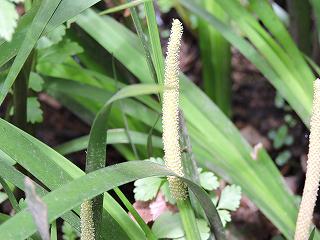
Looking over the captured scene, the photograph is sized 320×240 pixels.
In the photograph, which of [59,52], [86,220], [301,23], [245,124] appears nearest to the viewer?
[86,220]

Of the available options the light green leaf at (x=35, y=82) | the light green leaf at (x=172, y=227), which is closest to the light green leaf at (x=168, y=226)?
the light green leaf at (x=172, y=227)

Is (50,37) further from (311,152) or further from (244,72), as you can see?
(244,72)

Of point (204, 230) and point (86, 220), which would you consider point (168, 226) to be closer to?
point (204, 230)

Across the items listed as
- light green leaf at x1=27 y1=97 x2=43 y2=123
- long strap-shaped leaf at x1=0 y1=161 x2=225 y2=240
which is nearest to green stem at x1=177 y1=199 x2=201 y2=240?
long strap-shaped leaf at x1=0 y1=161 x2=225 y2=240

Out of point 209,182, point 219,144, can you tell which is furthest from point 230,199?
point 219,144

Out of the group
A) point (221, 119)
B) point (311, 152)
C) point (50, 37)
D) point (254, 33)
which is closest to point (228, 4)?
point (254, 33)

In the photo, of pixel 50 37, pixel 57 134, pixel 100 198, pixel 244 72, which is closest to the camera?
pixel 100 198

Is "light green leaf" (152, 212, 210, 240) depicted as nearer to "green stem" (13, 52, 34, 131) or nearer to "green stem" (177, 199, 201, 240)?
"green stem" (177, 199, 201, 240)
